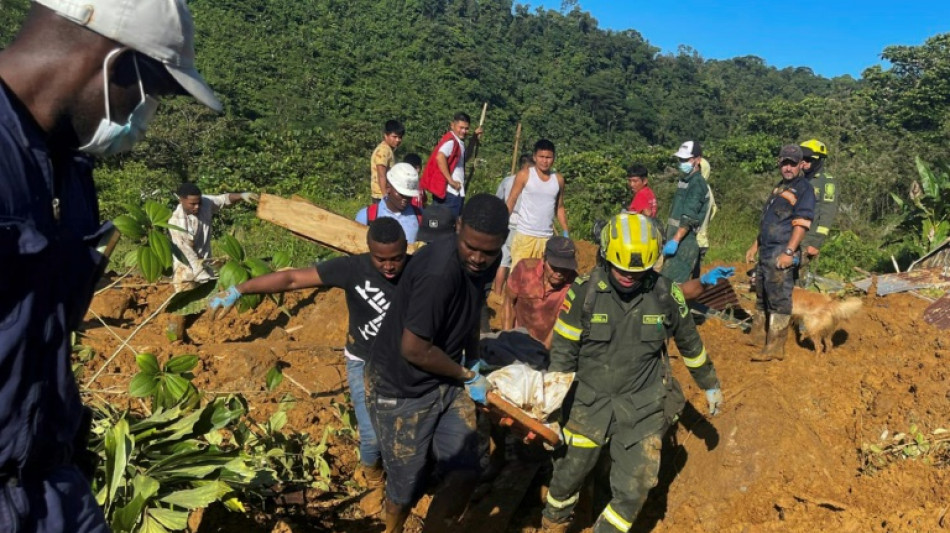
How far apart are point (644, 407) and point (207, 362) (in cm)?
366

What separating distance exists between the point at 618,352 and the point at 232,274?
200cm

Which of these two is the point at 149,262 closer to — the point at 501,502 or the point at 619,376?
the point at 619,376

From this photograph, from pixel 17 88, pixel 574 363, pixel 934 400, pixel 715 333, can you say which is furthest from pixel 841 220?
pixel 17 88

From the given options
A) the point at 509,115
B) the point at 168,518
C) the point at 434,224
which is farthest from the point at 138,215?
the point at 509,115

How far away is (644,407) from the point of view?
372cm

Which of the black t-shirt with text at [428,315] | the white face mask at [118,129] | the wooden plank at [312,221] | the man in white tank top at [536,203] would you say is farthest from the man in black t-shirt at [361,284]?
the man in white tank top at [536,203]

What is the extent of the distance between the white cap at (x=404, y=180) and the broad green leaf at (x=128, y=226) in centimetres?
264

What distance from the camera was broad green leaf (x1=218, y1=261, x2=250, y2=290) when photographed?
352cm

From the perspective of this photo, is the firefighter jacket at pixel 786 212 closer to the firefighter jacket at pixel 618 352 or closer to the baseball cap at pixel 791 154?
the baseball cap at pixel 791 154

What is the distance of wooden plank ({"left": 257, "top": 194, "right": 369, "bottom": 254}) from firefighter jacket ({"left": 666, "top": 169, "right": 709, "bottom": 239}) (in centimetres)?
325

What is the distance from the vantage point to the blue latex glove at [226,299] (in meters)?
3.76

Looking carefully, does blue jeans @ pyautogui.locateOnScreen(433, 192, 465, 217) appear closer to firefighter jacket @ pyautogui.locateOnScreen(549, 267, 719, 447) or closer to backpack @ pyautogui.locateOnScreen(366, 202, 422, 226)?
backpack @ pyautogui.locateOnScreen(366, 202, 422, 226)

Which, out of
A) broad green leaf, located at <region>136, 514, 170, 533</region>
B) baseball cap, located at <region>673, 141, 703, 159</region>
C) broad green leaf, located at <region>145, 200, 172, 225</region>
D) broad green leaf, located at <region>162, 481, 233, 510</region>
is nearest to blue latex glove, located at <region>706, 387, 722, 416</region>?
broad green leaf, located at <region>162, 481, 233, 510</region>

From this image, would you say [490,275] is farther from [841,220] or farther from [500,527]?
[841,220]
